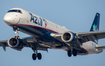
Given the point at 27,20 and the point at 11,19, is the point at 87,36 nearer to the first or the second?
the point at 27,20

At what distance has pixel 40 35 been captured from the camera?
36594 mm

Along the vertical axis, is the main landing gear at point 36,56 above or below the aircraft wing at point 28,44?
below

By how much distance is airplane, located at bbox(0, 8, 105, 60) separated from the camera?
112 ft

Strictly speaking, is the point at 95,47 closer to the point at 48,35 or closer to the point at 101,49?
the point at 101,49

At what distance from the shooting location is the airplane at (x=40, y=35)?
3400 centimetres

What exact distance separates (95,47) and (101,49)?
1512 millimetres

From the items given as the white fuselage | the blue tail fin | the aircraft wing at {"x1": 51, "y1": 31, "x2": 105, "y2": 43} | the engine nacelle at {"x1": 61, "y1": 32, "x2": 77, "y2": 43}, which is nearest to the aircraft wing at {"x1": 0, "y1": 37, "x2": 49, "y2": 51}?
the white fuselage

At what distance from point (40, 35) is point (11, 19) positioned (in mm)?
5861

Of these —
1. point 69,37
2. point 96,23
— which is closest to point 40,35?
point 69,37

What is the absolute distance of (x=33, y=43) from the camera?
41.5m

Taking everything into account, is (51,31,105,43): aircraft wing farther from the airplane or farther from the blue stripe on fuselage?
the blue stripe on fuselage

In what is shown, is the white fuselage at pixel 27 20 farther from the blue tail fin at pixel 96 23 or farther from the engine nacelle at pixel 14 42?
the blue tail fin at pixel 96 23

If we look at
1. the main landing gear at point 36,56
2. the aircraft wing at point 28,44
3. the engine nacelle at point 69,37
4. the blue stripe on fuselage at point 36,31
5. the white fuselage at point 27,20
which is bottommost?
the main landing gear at point 36,56

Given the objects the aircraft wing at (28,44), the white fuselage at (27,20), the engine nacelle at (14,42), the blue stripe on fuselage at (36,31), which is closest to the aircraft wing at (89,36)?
the white fuselage at (27,20)
